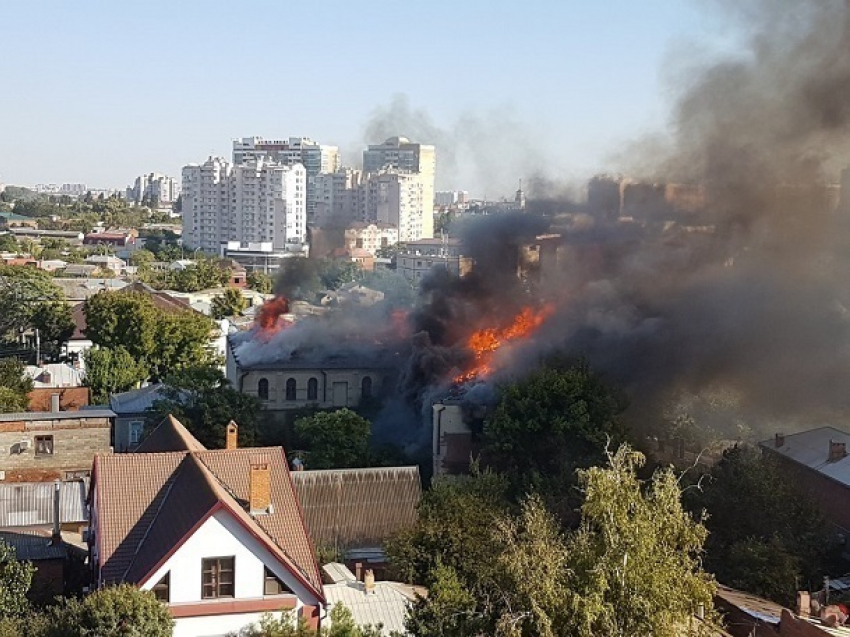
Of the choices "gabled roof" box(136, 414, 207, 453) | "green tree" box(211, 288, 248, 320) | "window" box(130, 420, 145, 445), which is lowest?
"window" box(130, 420, 145, 445)

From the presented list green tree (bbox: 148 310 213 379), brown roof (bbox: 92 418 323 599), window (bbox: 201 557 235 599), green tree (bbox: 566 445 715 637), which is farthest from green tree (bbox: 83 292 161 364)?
green tree (bbox: 566 445 715 637)

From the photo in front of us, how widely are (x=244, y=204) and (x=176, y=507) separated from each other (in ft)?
376

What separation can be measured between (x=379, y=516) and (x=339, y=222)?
156ft

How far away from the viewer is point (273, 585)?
666 inches

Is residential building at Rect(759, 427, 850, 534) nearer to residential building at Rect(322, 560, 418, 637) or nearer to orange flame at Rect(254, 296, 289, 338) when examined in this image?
residential building at Rect(322, 560, 418, 637)

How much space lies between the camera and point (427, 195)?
13350 cm

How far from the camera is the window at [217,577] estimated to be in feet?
54.4

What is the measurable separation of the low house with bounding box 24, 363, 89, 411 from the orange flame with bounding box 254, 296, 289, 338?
8.44 meters

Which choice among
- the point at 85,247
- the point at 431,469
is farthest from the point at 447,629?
the point at 85,247

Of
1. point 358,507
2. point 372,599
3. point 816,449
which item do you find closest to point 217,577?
point 372,599

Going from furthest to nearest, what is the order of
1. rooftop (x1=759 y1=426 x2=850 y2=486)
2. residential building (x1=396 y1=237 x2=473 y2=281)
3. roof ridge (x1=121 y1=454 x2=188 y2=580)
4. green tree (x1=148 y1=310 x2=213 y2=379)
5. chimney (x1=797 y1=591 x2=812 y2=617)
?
residential building (x1=396 y1=237 x2=473 y2=281) → green tree (x1=148 y1=310 x2=213 y2=379) → rooftop (x1=759 y1=426 x2=850 y2=486) → chimney (x1=797 y1=591 x2=812 y2=617) → roof ridge (x1=121 y1=454 x2=188 y2=580)

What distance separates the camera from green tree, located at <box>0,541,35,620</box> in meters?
16.5

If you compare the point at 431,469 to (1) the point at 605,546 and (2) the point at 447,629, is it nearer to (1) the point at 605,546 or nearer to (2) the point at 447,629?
(2) the point at 447,629

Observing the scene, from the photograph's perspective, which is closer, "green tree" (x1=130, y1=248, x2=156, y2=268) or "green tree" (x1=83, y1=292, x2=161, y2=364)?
"green tree" (x1=83, y1=292, x2=161, y2=364)
